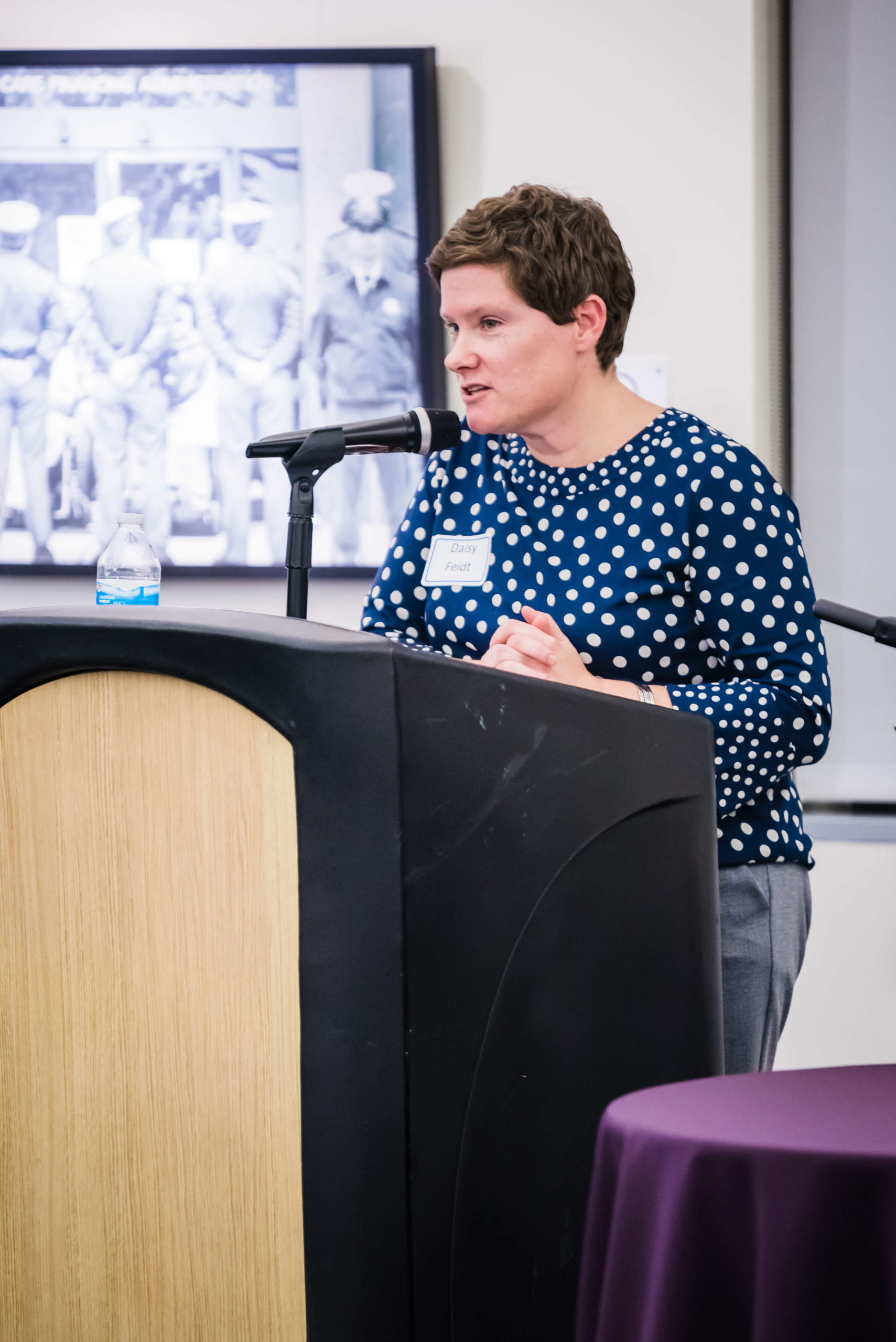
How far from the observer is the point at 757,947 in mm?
1195

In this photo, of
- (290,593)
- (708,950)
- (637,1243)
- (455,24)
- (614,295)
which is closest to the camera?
(637,1243)

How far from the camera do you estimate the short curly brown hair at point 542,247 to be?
1241 millimetres

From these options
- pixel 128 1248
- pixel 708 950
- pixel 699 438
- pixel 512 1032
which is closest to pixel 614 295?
pixel 699 438

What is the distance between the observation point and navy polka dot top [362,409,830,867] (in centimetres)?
109

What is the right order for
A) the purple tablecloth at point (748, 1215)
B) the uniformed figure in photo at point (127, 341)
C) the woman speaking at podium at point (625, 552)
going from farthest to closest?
the uniformed figure in photo at point (127, 341) → the woman speaking at podium at point (625, 552) → the purple tablecloth at point (748, 1215)

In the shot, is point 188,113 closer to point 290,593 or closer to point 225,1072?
point 290,593

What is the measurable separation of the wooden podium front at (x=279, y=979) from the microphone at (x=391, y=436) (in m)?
0.58

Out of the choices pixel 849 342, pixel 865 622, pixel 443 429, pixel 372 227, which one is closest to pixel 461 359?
pixel 443 429

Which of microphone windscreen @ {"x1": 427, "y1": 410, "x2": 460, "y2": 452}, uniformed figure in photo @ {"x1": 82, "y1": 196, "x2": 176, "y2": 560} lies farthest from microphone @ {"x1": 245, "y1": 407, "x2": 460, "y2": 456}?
uniformed figure in photo @ {"x1": 82, "y1": 196, "x2": 176, "y2": 560}

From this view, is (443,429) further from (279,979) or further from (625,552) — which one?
(279,979)

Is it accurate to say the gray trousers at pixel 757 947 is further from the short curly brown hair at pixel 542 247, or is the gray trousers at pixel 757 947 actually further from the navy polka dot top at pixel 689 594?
the short curly brown hair at pixel 542 247

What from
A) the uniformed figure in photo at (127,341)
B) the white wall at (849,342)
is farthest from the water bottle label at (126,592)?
the white wall at (849,342)

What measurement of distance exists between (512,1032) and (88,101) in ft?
6.73

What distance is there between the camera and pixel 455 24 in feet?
6.86
